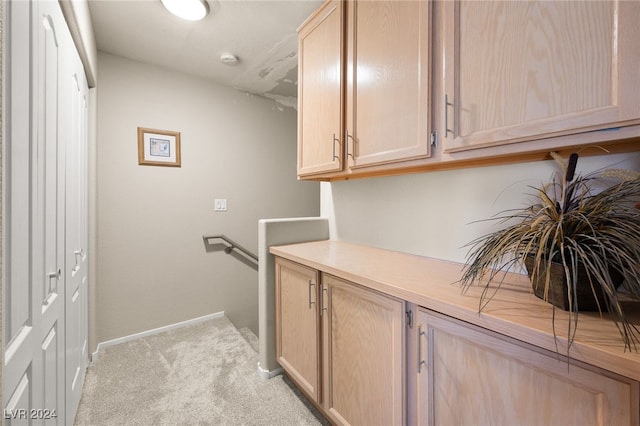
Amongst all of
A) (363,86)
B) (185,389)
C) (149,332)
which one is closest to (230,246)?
(149,332)

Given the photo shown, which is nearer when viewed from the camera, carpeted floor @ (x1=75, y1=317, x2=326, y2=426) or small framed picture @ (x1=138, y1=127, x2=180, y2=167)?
carpeted floor @ (x1=75, y1=317, x2=326, y2=426)

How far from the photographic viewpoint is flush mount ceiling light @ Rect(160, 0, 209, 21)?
1.62 meters

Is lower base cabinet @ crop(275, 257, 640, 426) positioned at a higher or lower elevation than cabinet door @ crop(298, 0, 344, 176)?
lower

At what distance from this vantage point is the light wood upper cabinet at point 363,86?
1078 mm

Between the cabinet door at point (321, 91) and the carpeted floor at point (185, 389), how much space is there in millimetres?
1404

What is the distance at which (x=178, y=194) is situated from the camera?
251cm

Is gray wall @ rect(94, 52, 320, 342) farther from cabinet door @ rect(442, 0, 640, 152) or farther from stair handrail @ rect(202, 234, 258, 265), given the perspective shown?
cabinet door @ rect(442, 0, 640, 152)

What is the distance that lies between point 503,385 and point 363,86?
4.26ft

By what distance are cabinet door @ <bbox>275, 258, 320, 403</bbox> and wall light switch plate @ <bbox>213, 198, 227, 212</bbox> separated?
1390mm

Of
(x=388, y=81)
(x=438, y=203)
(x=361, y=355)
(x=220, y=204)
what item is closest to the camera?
(x=361, y=355)

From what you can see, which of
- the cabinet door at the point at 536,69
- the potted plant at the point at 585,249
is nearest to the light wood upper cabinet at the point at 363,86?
the cabinet door at the point at 536,69

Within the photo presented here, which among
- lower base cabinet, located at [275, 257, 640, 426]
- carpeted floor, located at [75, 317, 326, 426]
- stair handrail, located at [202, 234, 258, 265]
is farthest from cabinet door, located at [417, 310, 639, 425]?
stair handrail, located at [202, 234, 258, 265]

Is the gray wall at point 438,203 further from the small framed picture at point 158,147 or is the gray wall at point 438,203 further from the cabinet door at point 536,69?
the small framed picture at point 158,147

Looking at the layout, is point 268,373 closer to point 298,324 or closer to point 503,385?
point 298,324
